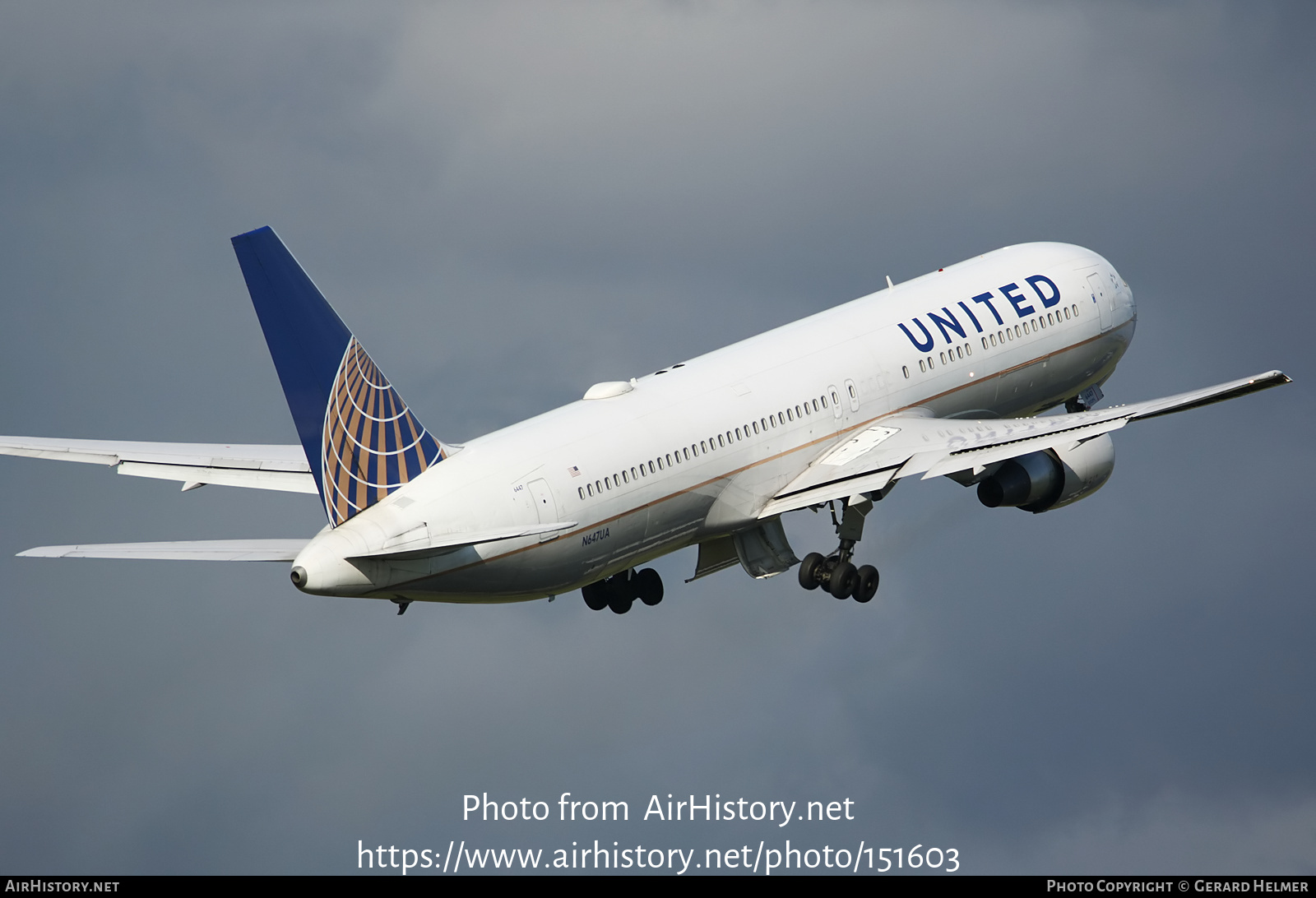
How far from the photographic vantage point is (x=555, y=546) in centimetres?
4609

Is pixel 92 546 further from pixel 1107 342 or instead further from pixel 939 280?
pixel 1107 342

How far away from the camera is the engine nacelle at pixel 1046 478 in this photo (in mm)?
54812

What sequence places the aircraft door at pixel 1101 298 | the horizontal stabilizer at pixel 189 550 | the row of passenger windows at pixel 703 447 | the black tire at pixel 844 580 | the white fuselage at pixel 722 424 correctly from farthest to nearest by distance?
the aircraft door at pixel 1101 298 → the black tire at pixel 844 580 → the row of passenger windows at pixel 703 447 → the white fuselage at pixel 722 424 → the horizontal stabilizer at pixel 189 550

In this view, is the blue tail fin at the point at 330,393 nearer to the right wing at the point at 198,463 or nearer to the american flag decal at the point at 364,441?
the american flag decal at the point at 364,441

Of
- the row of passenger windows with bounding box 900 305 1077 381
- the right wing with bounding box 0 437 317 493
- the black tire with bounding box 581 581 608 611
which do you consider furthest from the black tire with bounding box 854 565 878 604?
the right wing with bounding box 0 437 317 493

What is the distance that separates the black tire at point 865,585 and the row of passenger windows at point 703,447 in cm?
386

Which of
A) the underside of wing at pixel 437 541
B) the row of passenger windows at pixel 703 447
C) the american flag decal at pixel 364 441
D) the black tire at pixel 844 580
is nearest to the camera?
the american flag decal at pixel 364 441

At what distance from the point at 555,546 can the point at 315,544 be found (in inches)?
221

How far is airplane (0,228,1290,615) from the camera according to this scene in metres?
42.6

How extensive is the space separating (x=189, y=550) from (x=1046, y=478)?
73.7 ft

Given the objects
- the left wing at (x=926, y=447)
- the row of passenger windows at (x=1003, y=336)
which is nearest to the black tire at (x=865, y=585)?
the left wing at (x=926, y=447)

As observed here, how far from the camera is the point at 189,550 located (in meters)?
41.4

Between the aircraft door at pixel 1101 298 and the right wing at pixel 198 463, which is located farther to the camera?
the aircraft door at pixel 1101 298

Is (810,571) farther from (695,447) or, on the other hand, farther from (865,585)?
(695,447)
